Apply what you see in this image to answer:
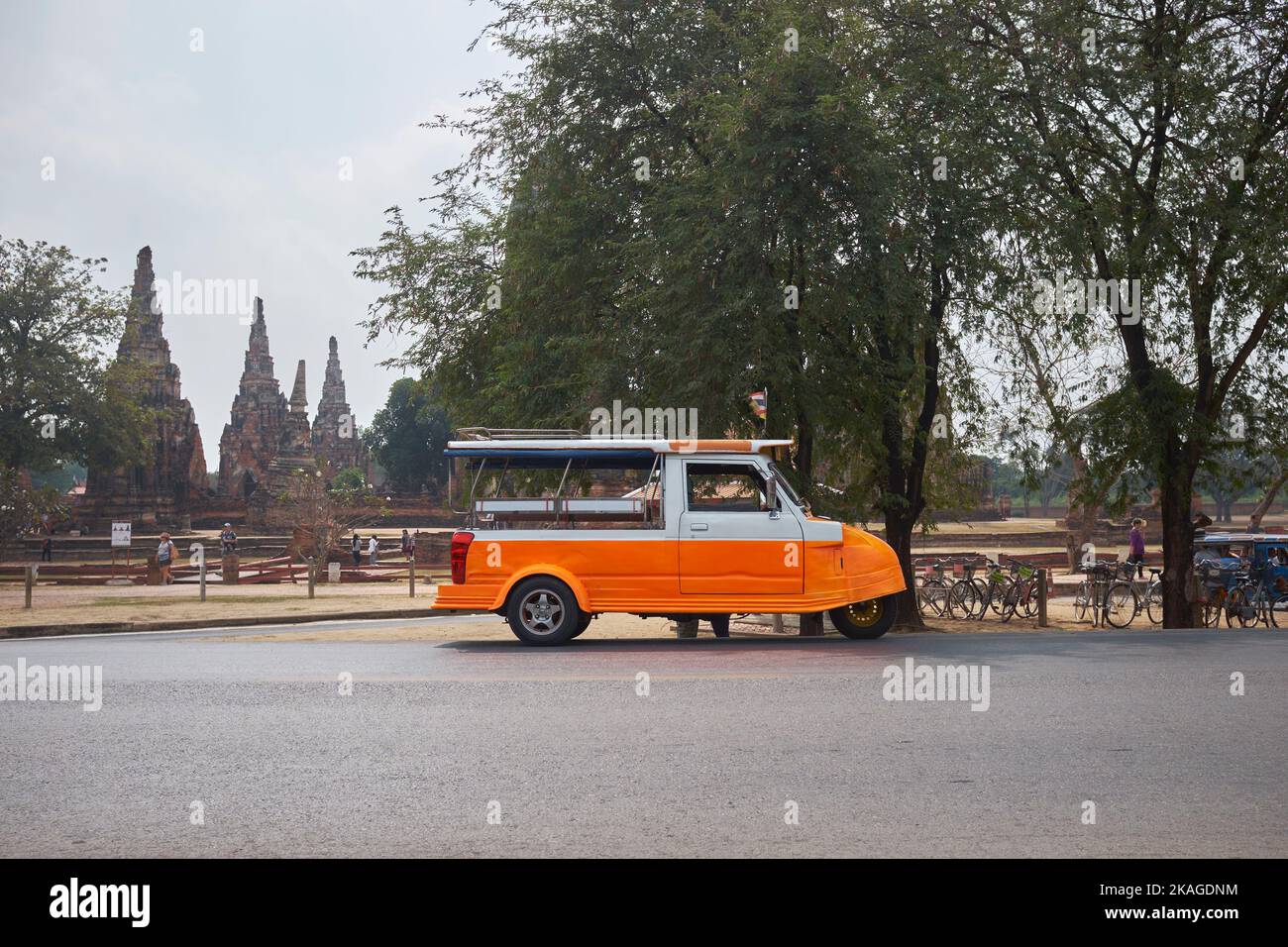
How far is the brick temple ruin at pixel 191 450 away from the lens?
234ft

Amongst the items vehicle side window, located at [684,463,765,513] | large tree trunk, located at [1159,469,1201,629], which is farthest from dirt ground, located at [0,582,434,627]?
large tree trunk, located at [1159,469,1201,629]

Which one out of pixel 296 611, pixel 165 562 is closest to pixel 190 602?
pixel 296 611

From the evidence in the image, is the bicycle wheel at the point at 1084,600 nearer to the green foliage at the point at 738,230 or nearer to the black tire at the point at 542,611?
the green foliage at the point at 738,230

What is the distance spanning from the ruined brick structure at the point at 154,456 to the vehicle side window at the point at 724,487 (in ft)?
192

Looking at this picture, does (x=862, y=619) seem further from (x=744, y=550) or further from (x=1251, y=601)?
(x=1251, y=601)

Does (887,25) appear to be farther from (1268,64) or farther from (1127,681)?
(1127,681)

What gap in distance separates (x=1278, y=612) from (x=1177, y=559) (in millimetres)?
6751

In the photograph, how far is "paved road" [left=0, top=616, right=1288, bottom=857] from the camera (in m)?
5.25

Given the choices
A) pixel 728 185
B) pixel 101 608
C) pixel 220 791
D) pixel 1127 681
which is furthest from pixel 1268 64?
pixel 101 608

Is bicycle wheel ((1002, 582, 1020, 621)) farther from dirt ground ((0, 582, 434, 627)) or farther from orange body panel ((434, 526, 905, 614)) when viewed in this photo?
orange body panel ((434, 526, 905, 614))

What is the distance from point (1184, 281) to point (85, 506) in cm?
6672

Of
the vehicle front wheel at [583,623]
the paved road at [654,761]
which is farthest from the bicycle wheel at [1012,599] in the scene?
the paved road at [654,761]

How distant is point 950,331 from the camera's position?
2005 cm

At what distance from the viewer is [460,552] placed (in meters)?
13.2
